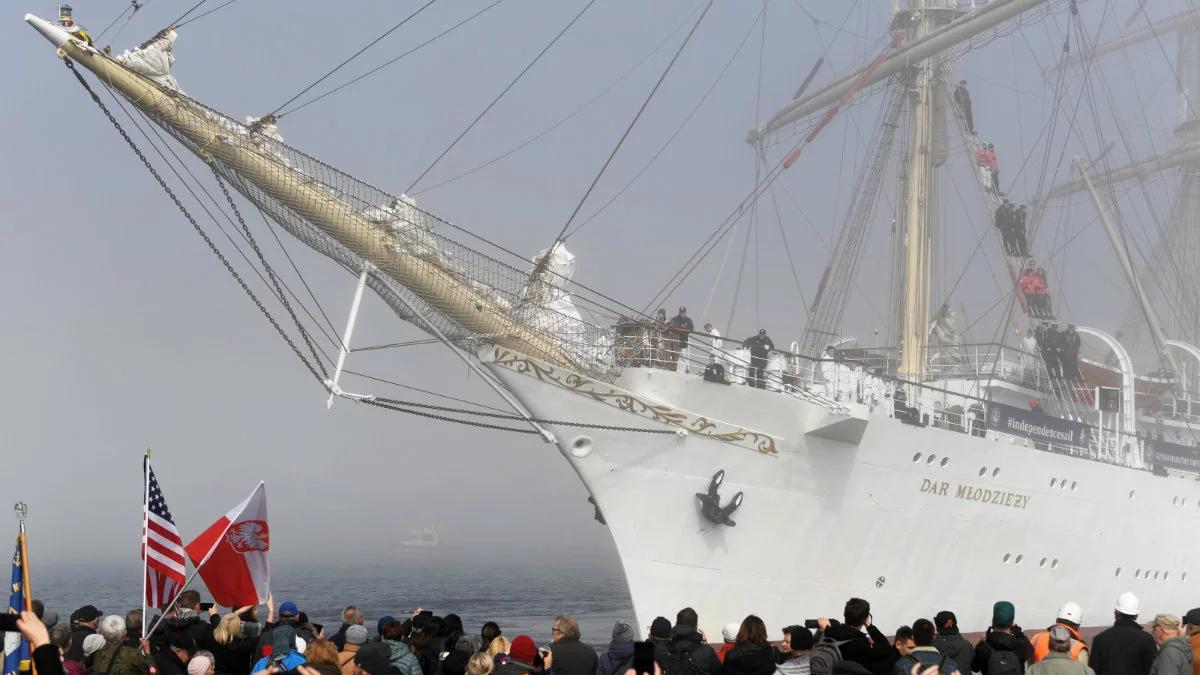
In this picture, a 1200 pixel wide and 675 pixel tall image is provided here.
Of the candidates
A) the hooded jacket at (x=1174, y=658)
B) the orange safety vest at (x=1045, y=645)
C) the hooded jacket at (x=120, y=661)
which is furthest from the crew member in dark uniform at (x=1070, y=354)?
the hooded jacket at (x=120, y=661)

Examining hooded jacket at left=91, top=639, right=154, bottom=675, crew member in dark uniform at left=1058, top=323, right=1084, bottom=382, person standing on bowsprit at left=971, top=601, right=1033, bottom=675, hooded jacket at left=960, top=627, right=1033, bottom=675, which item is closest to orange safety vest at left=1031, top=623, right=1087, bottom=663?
person standing on bowsprit at left=971, top=601, right=1033, bottom=675

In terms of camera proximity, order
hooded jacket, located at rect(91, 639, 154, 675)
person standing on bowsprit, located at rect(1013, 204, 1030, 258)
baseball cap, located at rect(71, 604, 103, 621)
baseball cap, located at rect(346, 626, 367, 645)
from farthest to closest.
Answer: person standing on bowsprit, located at rect(1013, 204, 1030, 258) → baseball cap, located at rect(71, 604, 103, 621) → baseball cap, located at rect(346, 626, 367, 645) → hooded jacket, located at rect(91, 639, 154, 675)


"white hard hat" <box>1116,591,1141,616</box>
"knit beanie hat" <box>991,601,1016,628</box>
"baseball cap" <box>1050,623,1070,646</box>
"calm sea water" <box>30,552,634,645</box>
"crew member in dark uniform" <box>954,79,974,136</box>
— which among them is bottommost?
"calm sea water" <box>30,552,634,645</box>

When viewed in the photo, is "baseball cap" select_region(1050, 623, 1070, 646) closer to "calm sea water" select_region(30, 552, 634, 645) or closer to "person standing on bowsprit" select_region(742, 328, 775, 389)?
"person standing on bowsprit" select_region(742, 328, 775, 389)

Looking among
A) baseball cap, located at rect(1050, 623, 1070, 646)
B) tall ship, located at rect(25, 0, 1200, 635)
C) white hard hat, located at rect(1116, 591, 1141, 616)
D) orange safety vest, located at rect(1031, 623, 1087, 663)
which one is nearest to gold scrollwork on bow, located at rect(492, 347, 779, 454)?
tall ship, located at rect(25, 0, 1200, 635)

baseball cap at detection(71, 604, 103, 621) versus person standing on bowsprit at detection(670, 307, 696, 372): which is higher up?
person standing on bowsprit at detection(670, 307, 696, 372)

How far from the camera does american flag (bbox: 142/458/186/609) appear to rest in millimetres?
10141

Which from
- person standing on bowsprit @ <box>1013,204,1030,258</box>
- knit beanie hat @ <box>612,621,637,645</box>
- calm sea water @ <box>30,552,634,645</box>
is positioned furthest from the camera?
calm sea water @ <box>30,552,634,645</box>

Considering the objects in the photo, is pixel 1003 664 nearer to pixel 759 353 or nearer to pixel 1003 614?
pixel 1003 614

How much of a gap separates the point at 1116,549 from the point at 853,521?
7.52 meters

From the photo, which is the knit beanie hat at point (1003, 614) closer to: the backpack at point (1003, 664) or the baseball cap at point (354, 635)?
the backpack at point (1003, 664)

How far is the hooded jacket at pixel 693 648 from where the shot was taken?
800 centimetres

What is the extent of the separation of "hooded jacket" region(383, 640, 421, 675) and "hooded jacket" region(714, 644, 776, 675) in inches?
80.6

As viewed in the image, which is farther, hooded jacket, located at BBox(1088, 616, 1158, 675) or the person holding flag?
hooded jacket, located at BBox(1088, 616, 1158, 675)
